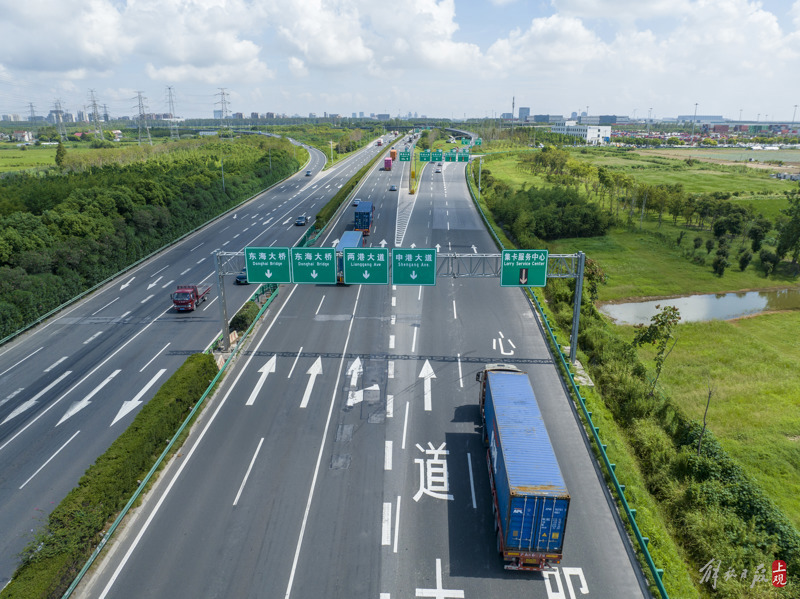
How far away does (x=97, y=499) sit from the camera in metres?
19.3

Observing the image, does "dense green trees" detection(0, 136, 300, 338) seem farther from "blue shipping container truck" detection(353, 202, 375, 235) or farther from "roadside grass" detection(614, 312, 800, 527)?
"roadside grass" detection(614, 312, 800, 527)

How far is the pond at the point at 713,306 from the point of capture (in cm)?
4878

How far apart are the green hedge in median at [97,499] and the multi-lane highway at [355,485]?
1.11 meters

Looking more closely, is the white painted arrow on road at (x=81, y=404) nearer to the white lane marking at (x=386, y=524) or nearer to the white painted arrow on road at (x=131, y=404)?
the white painted arrow on road at (x=131, y=404)

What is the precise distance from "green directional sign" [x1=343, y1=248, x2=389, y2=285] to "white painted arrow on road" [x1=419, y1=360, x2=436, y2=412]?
6.20 metres

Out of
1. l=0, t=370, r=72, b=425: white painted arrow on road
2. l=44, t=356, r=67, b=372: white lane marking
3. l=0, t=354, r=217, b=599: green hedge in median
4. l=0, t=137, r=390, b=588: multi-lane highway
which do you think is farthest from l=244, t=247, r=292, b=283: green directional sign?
l=44, t=356, r=67, b=372: white lane marking

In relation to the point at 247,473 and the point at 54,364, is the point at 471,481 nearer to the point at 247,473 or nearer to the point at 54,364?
the point at 247,473

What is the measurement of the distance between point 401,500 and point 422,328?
720 inches

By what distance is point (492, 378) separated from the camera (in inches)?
961

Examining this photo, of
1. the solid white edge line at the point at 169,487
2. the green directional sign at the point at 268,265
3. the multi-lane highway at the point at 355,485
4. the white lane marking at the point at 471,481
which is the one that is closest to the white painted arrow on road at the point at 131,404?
the multi-lane highway at the point at 355,485

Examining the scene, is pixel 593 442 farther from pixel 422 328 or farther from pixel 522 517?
pixel 422 328

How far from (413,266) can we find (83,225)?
35091 millimetres

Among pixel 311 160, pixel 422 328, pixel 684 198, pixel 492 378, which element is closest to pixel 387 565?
pixel 492 378

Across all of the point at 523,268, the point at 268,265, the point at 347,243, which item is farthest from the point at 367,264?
the point at 347,243
